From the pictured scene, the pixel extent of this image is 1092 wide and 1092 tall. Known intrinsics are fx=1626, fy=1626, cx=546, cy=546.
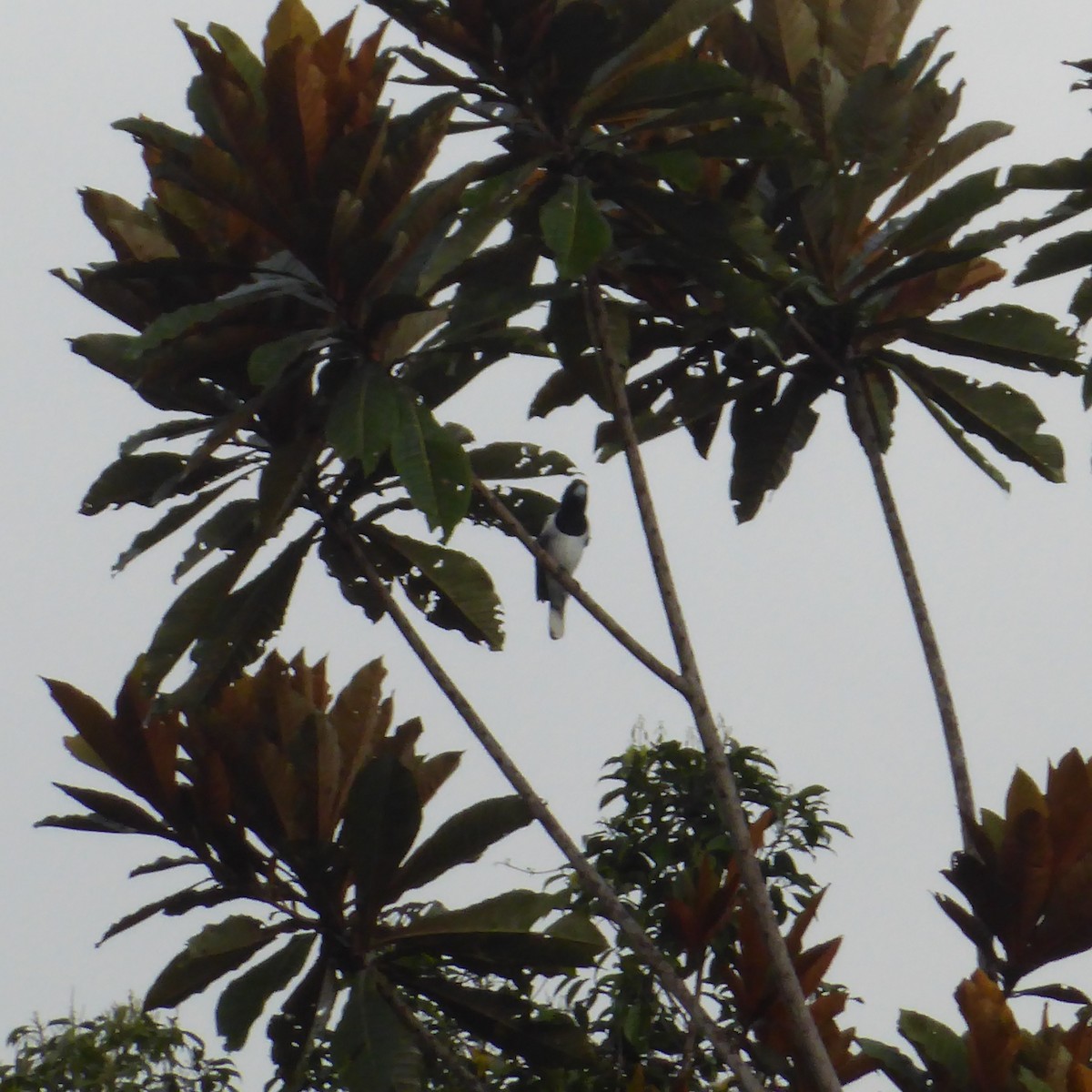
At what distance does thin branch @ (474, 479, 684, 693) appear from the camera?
391cm

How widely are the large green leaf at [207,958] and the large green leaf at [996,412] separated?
2.36m

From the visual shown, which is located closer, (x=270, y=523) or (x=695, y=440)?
(x=270, y=523)

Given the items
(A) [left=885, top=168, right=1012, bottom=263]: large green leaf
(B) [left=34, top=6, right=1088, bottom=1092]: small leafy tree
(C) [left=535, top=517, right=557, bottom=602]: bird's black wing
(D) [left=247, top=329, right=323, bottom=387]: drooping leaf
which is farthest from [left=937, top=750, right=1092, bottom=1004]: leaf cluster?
(C) [left=535, top=517, right=557, bottom=602]: bird's black wing

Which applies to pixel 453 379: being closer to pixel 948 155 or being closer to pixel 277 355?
pixel 277 355

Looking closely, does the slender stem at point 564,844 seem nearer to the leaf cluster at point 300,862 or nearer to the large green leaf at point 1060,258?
the leaf cluster at point 300,862

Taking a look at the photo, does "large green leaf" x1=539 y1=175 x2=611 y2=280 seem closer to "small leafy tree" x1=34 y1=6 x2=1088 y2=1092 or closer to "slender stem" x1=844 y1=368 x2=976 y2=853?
"small leafy tree" x1=34 y1=6 x2=1088 y2=1092

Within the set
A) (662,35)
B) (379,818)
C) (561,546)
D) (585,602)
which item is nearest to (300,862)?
(379,818)

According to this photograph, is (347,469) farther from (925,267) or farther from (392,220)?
(925,267)

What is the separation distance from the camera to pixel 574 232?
3.72m

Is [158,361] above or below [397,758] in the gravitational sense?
above

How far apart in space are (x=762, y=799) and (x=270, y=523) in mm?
2102

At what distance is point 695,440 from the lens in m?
5.14

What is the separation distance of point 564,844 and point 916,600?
4.15ft

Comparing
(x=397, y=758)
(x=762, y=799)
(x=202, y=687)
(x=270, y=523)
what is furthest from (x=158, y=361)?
(x=762, y=799)
